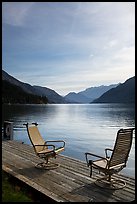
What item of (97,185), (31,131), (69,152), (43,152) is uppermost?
(31,131)

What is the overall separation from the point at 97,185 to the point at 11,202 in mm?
2092

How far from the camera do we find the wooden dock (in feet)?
15.2

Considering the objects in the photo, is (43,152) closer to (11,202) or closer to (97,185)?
(97,185)

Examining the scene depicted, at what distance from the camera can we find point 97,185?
5.29 metres

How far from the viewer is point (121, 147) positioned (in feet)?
17.5

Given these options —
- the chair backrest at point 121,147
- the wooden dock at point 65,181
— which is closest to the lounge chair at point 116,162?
the chair backrest at point 121,147

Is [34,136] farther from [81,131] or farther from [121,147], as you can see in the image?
[81,131]

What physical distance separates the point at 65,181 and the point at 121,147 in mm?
1404

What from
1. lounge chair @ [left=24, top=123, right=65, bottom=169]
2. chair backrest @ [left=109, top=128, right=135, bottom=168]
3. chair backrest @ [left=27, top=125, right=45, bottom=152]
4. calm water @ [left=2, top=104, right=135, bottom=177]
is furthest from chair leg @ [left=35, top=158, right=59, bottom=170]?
calm water @ [left=2, top=104, right=135, bottom=177]

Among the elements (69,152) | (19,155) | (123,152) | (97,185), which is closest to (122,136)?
(123,152)

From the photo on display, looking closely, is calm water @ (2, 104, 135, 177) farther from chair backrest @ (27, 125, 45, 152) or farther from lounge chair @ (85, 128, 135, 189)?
lounge chair @ (85, 128, 135, 189)

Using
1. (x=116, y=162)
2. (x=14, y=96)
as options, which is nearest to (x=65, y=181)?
(x=116, y=162)

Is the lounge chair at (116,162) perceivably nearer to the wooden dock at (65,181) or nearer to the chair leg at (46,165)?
the wooden dock at (65,181)

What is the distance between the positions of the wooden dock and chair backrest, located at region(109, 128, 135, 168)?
1.73ft
